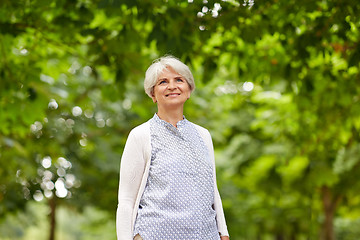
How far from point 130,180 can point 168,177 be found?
0.69 feet

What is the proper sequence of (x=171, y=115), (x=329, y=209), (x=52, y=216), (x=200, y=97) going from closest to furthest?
(x=171, y=115), (x=200, y=97), (x=329, y=209), (x=52, y=216)

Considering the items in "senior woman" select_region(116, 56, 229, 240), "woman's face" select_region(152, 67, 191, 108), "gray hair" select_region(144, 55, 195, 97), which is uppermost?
"gray hair" select_region(144, 55, 195, 97)

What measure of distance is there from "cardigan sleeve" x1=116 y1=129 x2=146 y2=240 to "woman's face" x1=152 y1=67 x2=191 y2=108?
27 cm


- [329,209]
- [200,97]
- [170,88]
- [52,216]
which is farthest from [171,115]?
[52,216]

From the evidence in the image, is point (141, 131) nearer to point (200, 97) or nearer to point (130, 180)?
point (130, 180)

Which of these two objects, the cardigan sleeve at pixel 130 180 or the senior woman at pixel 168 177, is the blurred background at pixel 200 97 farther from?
the cardigan sleeve at pixel 130 180

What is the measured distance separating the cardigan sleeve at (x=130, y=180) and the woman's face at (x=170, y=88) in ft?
0.88

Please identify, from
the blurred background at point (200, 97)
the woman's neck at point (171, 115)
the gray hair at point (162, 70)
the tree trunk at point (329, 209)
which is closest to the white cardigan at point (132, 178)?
the woman's neck at point (171, 115)

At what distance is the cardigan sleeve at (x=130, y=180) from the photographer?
320 centimetres

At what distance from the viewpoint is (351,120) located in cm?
948

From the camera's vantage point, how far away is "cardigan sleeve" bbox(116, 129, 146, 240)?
3197 mm

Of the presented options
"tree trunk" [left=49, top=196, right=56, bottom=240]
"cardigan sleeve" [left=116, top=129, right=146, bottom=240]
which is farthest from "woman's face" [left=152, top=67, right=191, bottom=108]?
"tree trunk" [left=49, top=196, right=56, bottom=240]

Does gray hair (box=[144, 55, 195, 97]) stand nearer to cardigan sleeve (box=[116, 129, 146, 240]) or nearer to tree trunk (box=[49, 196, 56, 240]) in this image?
cardigan sleeve (box=[116, 129, 146, 240])

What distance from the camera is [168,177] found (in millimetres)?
3172
